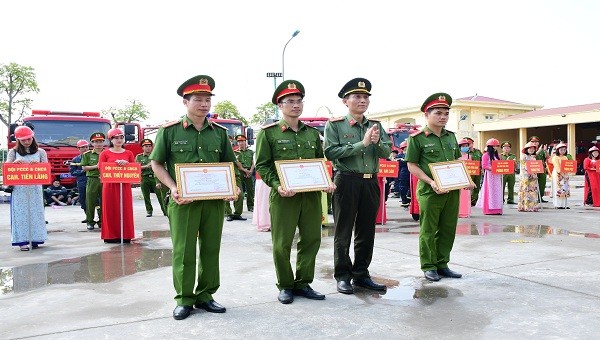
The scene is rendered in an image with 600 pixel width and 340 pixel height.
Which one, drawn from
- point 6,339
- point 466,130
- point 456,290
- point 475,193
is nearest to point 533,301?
point 456,290

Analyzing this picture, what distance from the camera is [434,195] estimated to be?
546cm

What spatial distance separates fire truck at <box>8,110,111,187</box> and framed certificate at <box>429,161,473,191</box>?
12.8 m

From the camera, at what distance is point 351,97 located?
4.99 metres

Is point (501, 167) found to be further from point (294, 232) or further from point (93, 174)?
point (93, 174)

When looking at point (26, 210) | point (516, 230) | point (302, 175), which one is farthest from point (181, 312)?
point (516, 230)

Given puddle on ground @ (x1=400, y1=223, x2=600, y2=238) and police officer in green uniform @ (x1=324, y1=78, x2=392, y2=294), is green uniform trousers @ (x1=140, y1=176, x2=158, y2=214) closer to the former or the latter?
puddle on ground @ (x1=400, y1=223, x2=600, y2=238)

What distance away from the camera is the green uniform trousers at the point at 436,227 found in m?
5.43

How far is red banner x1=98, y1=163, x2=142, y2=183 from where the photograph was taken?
813 centimetres

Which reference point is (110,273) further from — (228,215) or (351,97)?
(228,215)

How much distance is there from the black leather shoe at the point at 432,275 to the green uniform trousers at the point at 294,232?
1.37 meters

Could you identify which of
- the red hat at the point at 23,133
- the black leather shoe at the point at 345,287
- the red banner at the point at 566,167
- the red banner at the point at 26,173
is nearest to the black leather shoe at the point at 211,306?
the black leather shoe at the point at 345,287

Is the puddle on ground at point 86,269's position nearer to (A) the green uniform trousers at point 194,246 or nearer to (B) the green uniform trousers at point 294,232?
(A) the green uniform trousers at point 194,246

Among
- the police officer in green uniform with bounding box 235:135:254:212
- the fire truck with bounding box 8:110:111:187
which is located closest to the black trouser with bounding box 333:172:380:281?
the police officer in green uniform with bounding box 235:135:254:212

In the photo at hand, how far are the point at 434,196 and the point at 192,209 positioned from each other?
8.43 feet
